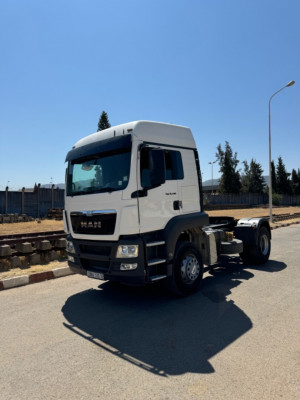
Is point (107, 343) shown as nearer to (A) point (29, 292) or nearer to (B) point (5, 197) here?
(A) point (29, 292)

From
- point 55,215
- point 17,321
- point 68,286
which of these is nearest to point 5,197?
point 55,215

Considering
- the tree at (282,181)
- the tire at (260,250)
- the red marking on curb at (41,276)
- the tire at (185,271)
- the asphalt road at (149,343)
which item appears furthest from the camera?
the tree at (282,181)

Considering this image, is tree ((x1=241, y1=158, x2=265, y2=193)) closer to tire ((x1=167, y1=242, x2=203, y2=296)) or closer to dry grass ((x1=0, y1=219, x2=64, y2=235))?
dry grass ((x1=0, y1=219, x2=64, y2=235))

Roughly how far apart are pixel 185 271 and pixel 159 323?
1.34 meters

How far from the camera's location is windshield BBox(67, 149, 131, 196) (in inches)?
196

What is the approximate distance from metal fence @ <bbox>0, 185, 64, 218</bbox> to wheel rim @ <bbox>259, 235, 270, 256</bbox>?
23091 mm

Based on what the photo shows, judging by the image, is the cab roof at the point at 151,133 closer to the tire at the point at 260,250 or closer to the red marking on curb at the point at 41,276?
→ the red marking on curb at the point at 41,276

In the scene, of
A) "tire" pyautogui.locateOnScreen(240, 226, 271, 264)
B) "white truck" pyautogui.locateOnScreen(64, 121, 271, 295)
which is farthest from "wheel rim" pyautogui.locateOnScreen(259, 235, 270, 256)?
"white truck" pyautogui.locateOnScreen(64, 121, 271, 295)

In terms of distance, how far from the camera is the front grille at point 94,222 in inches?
193

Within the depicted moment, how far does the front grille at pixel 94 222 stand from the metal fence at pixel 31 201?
23.1 m

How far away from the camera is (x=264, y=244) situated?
28.9 ft

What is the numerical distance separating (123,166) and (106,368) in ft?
9.75

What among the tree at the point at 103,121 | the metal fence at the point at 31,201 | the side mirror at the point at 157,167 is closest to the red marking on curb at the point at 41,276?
the side mirror at the point at 157,167

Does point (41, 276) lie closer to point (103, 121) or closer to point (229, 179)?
point (103, 121)
